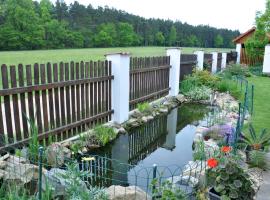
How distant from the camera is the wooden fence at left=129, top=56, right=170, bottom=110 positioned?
668 cm

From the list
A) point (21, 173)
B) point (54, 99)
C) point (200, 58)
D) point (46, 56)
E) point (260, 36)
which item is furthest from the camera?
point (46, 56)

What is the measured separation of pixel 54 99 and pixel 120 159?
4.95 ft

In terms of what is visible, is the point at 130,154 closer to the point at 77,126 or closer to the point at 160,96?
the point at 77,126

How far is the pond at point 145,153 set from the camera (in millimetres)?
3689

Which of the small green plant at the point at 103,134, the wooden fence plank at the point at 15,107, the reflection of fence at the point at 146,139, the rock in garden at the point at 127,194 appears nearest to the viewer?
the rock in garden at the point at 127,194

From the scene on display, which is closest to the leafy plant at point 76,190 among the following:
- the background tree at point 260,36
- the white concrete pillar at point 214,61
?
the white concrete pillar at point 214,61

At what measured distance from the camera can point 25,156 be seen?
3.62 meters

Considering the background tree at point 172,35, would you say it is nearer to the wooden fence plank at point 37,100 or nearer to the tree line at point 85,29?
the tree line at point 85,29

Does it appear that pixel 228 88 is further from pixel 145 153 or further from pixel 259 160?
pixel 259 160

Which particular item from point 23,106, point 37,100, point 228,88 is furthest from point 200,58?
point 23,106

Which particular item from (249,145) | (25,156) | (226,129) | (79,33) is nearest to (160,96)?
(226,129)

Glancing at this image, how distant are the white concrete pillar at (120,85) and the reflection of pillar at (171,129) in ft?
3.56

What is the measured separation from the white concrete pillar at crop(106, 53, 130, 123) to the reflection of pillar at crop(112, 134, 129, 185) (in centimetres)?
62

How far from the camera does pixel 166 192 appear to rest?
2.34 meters
